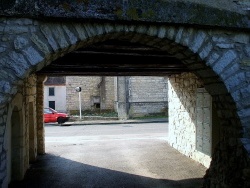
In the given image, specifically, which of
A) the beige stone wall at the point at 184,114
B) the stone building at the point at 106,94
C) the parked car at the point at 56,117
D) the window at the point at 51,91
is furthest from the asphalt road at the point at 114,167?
the window at the point at 51,91

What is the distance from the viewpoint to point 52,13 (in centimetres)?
324

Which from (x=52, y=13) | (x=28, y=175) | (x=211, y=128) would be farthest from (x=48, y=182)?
(x=52, y=13)

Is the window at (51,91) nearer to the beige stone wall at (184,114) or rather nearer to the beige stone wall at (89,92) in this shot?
the beige stone wall at (89,92)

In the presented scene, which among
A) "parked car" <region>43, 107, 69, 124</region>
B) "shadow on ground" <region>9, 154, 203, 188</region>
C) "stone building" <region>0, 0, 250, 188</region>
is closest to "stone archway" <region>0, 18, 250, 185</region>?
"stone building" <region>0, 0, 250, 188</region>

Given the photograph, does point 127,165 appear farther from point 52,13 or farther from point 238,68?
point 52,13

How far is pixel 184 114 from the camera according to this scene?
31.5ft

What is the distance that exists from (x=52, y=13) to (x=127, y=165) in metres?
5.85

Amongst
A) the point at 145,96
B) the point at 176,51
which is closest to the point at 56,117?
the point at 145,96

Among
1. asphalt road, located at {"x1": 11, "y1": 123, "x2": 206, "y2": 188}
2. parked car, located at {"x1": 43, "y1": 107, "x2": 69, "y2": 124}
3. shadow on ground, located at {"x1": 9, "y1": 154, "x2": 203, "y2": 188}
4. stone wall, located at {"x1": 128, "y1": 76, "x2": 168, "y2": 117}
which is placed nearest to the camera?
shadow on ground, located at {"x1": 9, "y1": 154, "x2": 203, "y2": 188}

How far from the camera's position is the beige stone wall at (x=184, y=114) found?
8664mm

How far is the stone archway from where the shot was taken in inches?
126

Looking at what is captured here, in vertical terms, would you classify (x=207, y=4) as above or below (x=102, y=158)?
above

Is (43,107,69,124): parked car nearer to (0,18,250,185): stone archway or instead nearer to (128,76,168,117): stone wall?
(128,76,168,117): stone wall

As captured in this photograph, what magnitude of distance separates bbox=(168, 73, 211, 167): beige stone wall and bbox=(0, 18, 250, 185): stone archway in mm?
3886
